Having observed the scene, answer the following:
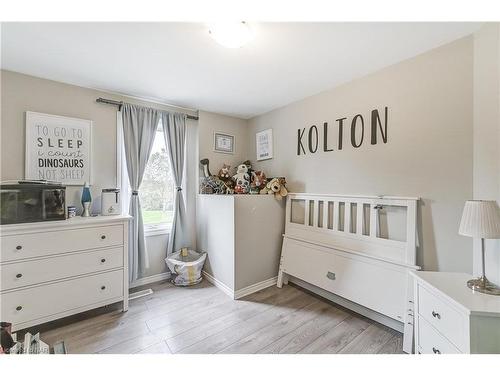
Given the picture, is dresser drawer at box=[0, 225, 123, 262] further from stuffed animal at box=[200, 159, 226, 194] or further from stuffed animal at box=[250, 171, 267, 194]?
stuffed animal at box=[250, 171, 267, 194]

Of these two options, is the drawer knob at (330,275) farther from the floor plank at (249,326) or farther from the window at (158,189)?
the window at (158,189)

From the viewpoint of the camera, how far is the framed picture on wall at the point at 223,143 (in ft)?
9.42

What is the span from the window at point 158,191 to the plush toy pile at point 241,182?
0.43 meters

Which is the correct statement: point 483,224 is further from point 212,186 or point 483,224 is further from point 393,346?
point 212,186

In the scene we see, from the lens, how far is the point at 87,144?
208cm

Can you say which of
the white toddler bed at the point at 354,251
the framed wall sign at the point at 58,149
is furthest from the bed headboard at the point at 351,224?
the framed wall sign at the point at 58,149

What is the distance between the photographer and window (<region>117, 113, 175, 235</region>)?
247 cm

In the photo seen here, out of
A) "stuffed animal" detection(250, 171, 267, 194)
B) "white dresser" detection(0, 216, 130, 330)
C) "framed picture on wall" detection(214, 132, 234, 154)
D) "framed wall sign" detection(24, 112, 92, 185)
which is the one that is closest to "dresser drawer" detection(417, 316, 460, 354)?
"stuffed animal" detection(250, 171, 267, 194)

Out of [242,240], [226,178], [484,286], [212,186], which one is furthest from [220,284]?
[484,286]

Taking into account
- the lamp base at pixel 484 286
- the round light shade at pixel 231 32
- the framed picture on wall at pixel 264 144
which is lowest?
the lamp base at pixel 484 286

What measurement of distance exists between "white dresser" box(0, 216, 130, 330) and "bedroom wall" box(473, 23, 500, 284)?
2.60 metres
